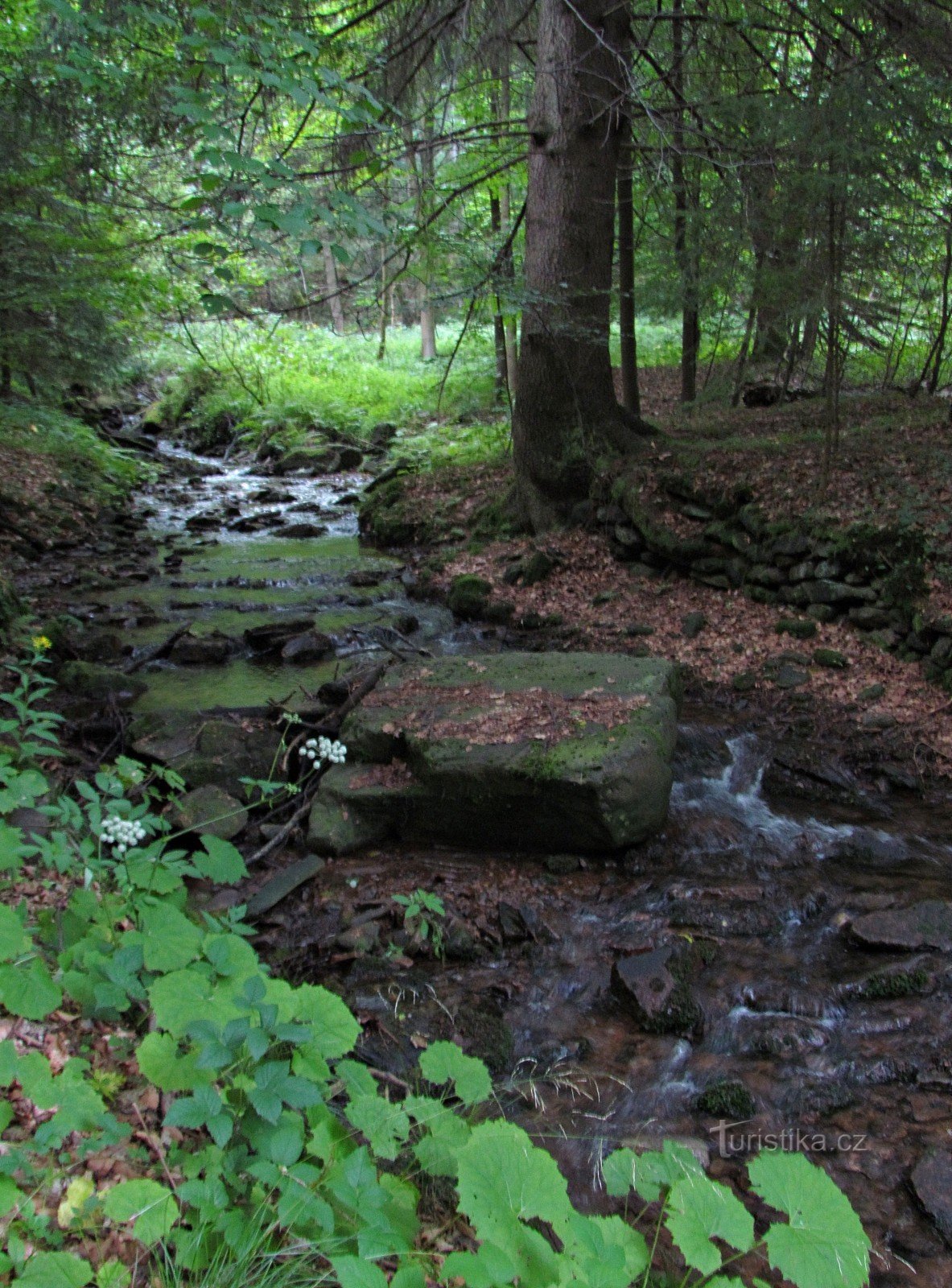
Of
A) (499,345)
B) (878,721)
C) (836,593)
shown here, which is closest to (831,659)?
(836,593)

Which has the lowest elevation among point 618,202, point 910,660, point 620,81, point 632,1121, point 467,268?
point 632,1121

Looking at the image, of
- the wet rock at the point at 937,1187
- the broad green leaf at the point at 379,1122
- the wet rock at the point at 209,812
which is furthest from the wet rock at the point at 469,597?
the broad green leaf at the point at 379,1122

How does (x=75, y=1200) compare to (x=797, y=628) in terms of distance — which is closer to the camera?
(x=75, y=1200)

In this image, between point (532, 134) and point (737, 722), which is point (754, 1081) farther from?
point (532, 134)

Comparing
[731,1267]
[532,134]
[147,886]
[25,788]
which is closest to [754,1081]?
[731,1267]

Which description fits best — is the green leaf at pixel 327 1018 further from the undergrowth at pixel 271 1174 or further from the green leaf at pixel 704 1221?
the green leaf at pixel 704 1221

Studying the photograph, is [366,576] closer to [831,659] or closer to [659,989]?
[831,659]

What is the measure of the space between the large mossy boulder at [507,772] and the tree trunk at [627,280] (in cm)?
642

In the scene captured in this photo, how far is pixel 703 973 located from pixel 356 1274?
2.84 metres

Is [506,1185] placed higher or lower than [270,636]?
higher

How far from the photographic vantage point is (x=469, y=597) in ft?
30.2

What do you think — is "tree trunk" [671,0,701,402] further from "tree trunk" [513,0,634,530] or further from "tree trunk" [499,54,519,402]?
"tree trunk" [499,54,519,402]

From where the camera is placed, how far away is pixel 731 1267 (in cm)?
258

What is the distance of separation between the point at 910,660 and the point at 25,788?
6651 mm
